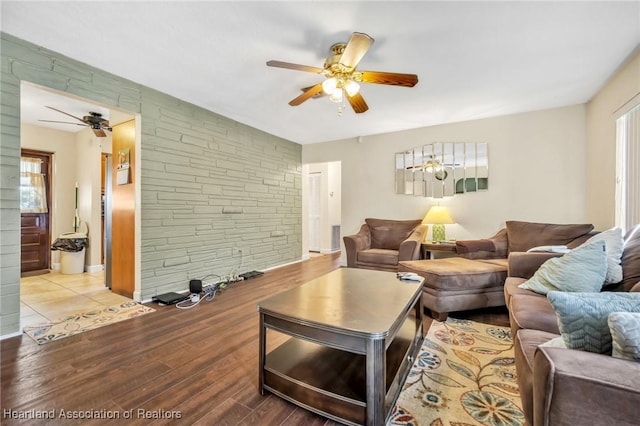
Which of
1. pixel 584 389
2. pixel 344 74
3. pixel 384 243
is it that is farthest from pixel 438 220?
pixel 584 389

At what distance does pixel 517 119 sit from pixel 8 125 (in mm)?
5690

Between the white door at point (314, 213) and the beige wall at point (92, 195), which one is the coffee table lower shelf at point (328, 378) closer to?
the beige wall at point (92, 195)

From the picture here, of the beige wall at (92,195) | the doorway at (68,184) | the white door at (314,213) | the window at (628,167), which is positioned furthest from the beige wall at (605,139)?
the beige wall at (92,195)

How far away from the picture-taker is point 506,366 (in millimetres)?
1763

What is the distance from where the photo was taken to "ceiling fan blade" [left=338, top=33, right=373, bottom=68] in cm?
177

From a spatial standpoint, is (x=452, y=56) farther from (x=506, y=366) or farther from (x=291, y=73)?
(x=506, y=366)

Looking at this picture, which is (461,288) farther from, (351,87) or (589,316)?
(351,87)

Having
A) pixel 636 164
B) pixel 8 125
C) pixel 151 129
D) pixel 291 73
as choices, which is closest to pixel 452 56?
pixel 291 73

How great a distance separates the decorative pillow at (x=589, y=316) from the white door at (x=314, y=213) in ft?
21.4

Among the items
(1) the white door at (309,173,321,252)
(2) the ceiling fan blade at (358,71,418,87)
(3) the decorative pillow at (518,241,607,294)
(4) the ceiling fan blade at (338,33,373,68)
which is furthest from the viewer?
(1) the white door at (309,173,321,252)

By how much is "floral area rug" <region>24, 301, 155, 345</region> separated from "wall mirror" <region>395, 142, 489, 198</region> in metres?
4.11

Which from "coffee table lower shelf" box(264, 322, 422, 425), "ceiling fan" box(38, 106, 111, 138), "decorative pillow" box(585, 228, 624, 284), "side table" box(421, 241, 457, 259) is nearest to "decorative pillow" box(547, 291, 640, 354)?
"coffee table lower shelf" box(264, 322, 422, 425)

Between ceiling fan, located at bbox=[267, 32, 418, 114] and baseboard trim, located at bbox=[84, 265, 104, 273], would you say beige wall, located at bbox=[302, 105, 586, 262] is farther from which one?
baseboard trim, located at bbox=[84, 265, 104, 273]

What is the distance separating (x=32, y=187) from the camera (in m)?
4.41
